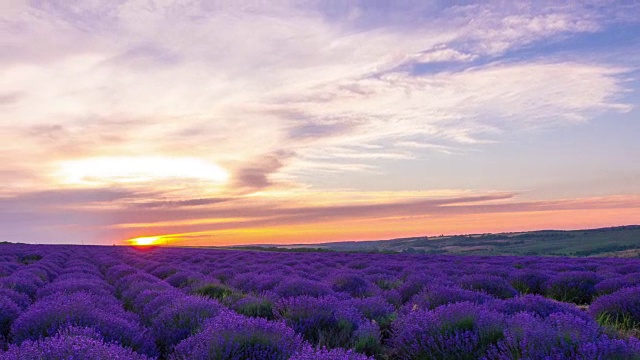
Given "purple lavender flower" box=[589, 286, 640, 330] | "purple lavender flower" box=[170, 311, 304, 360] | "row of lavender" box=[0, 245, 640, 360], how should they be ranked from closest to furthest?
"row of lavender" box=[0, 245, 640, 360]
"purple lavender flower" box=[170, 311, 304, 360]
"purple lavender flower" box=[589, 286, 640, 330]

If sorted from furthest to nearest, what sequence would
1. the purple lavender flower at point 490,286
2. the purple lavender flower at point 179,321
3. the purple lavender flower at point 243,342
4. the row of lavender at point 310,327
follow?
the purple lavender flower at point 490,286 → the purple lavender flower at point 179,321 → the purple lavender flower at point 243,342 → the row of lavender at point 310,327

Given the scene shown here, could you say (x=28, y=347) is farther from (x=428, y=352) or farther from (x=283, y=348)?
(x=428, y=352)

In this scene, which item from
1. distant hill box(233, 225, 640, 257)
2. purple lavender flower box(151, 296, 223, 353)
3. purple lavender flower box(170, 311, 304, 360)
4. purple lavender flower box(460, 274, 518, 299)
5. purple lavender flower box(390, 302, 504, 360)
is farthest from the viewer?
distant hill box(233, 225, 640, 257)

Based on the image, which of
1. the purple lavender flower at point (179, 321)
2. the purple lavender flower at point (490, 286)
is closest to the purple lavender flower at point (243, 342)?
the purple lavender flower at point (179, 321)

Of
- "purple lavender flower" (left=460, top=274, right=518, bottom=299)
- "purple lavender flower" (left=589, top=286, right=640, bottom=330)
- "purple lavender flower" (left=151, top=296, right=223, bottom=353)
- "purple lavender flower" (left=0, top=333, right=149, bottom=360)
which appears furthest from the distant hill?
"purple lavender flower" (left=0, top=333, right=149, bottom=360)

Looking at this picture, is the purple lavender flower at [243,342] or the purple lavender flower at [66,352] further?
the purple lavender flower at [243,342]

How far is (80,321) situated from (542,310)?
5.11 meters

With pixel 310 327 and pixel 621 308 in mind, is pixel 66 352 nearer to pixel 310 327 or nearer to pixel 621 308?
pixel 310 327

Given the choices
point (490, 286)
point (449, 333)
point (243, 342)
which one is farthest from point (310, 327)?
point (490, 286)

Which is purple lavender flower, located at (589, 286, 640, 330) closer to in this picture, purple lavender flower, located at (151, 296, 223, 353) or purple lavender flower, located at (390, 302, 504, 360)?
purple lavender flower, located at (390, 302, 504, 360)

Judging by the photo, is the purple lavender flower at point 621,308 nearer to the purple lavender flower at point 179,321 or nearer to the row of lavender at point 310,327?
the row of lavender at point 310,327

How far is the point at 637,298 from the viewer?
25.6 ft

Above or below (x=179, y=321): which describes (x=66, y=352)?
above

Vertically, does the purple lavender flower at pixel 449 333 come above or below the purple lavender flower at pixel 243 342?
below
